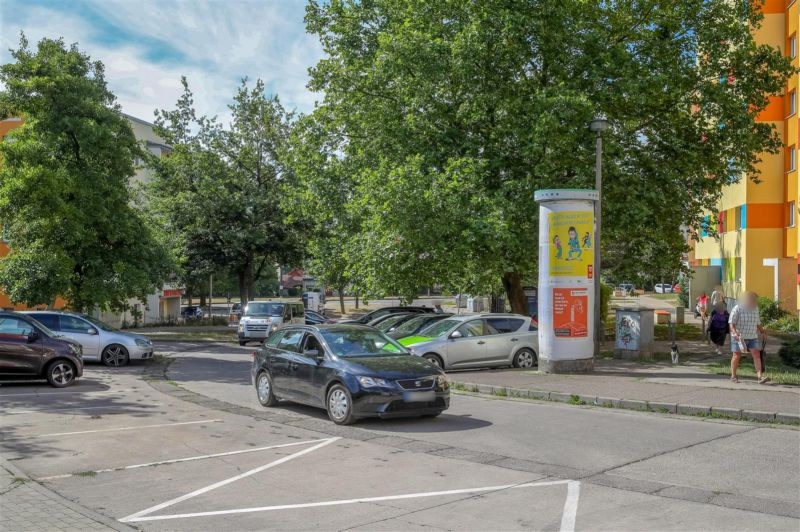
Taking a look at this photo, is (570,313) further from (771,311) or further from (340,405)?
(771,311)

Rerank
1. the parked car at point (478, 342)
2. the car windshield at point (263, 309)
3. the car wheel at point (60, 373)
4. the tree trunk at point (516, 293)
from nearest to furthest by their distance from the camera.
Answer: the car wheel at point (60, 373), the parked car at point (478, 342), the tree trunk at point (516, 293), the car windshield at point (263, 309)

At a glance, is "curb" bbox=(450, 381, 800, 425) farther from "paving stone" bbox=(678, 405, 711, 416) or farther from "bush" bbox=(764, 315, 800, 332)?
"bush" bbox=(764, 315, 800, 332)

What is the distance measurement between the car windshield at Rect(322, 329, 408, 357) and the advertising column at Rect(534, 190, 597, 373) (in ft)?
18.7

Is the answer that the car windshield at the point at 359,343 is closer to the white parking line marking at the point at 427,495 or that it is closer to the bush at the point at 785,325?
the white parking line marking at the point at 427,495

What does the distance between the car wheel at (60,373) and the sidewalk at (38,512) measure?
870cm

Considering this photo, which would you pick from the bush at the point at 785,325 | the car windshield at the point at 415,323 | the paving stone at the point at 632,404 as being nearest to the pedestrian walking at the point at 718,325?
the car windshield at the point at 415,323

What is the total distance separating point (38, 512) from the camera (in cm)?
655

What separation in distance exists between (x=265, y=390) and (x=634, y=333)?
10743 millimetres

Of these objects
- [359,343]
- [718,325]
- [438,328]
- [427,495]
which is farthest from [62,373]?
[718,325]

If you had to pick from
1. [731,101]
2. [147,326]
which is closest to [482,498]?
[731,101]

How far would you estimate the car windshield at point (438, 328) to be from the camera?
59.3 ft

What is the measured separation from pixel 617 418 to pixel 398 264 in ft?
37.0

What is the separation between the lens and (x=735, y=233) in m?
38.9

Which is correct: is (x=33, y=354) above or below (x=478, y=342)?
below
